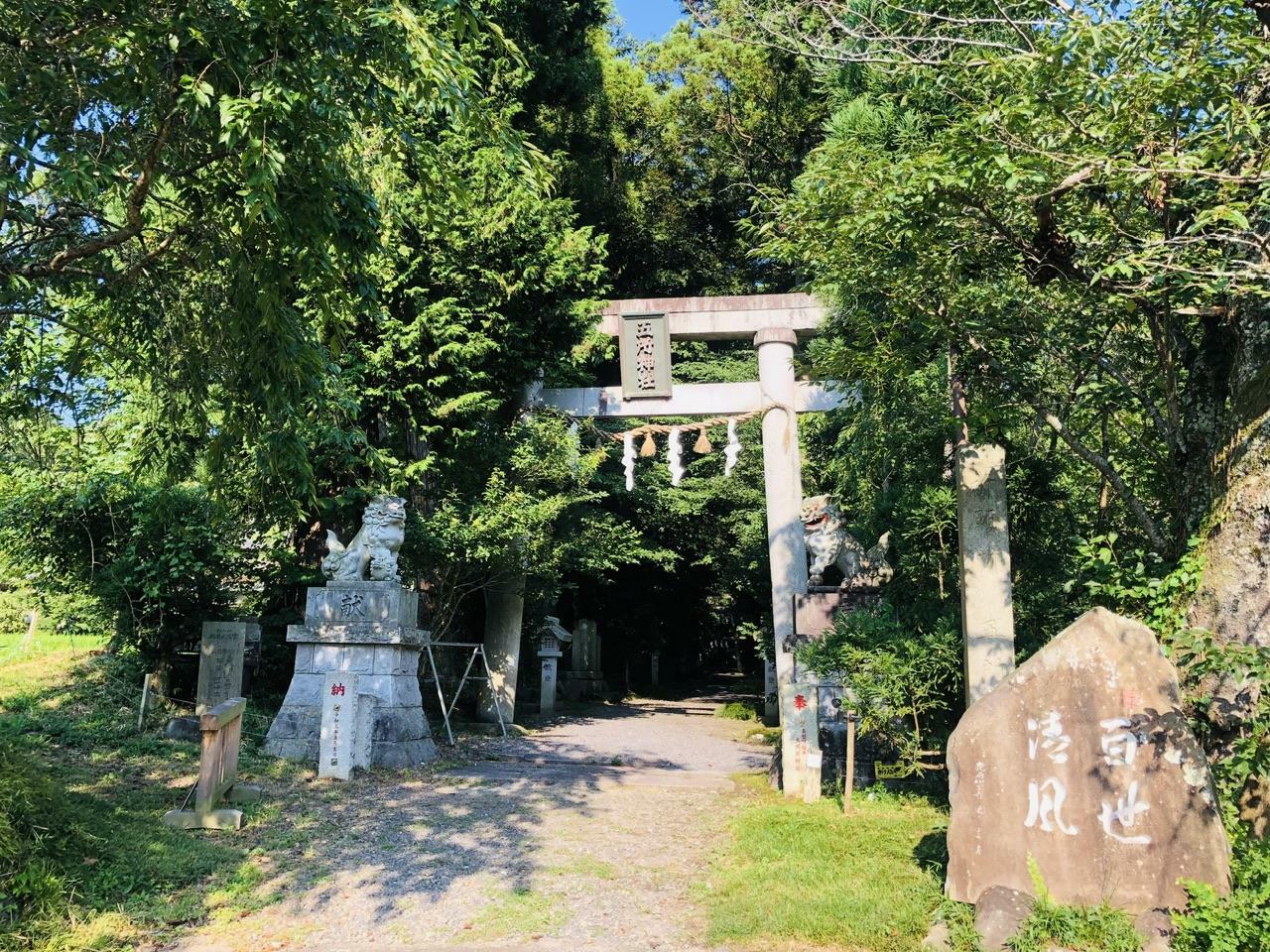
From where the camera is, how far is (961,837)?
4.78m

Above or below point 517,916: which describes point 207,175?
above

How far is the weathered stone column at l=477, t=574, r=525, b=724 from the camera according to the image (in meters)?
14.8

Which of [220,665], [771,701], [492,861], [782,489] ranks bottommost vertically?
[771,701]

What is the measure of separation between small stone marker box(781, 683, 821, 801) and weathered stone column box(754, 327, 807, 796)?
750 millimetres

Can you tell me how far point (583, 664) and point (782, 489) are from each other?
12.9 meters

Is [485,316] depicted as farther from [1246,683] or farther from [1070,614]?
[1246,683]

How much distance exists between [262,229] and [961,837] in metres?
5.58

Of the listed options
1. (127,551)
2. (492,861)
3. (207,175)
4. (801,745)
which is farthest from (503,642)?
(207,175)

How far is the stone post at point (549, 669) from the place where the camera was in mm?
18750

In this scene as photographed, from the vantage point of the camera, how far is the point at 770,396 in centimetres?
1167

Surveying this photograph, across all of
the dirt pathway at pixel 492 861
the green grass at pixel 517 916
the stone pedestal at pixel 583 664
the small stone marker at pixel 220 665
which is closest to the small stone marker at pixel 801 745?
the dirt pathway at pixel 492 861

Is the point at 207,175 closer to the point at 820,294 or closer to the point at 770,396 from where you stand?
the point at 820,294

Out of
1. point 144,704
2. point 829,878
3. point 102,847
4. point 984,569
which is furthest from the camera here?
point 144,704

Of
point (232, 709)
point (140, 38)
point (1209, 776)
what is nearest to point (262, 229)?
point (140, 38)
